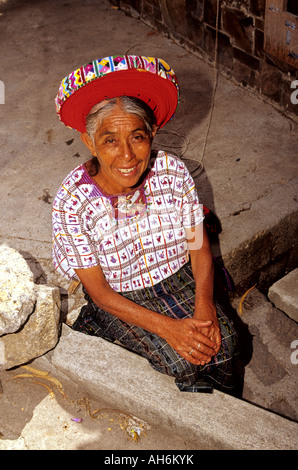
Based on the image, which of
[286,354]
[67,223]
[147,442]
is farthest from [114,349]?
[286,354]

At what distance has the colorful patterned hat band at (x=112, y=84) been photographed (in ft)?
7.00

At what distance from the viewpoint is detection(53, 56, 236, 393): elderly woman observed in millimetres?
2242

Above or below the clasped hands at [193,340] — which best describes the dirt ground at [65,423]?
below

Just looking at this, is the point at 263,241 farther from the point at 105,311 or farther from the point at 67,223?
the point at 67,223

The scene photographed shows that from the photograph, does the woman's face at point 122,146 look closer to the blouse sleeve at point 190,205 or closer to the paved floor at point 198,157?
the blouse sleeve at point 190,205

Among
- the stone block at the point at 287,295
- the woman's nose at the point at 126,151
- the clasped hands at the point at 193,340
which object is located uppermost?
the woman's nose at the point at 126,151

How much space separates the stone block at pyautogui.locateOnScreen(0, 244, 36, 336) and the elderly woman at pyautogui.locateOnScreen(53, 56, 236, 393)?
22 cm

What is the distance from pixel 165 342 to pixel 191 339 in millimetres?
148

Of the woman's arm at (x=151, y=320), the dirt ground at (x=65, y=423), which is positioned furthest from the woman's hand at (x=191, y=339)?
the dirt ground at (x=65, y=423)

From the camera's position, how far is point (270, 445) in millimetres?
2309

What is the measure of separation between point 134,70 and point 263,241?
1785mm

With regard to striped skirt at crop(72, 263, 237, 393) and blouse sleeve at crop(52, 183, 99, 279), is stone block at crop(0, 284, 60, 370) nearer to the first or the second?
striped skirt at crop(72, 263, 237, 393)

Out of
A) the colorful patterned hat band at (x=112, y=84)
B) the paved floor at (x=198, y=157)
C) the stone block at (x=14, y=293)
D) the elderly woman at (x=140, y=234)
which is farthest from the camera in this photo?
the paved floor at (x=198, y=157)

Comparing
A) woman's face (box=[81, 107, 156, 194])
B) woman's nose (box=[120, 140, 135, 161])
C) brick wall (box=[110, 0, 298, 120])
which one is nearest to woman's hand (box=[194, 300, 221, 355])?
woman's face (box=[81, 107, 156, 194])
